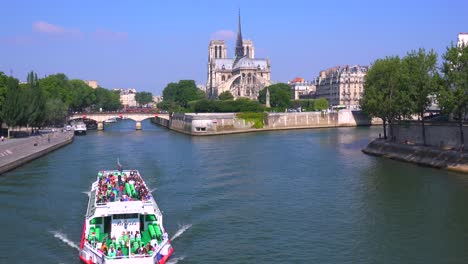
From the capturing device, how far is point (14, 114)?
2456 inches

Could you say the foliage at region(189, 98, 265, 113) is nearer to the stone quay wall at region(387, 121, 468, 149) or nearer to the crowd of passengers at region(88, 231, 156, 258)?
the stone quay wall at region(387, 121, 468, 149)

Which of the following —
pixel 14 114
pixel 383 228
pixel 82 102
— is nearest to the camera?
pixel 383 228

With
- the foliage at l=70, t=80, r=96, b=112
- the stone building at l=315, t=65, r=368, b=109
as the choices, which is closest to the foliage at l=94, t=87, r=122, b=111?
the foliage at l=70, t=80, r=96, b=112

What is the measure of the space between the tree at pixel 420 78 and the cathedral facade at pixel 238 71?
87727 mm

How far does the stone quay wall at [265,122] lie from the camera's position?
290 feet

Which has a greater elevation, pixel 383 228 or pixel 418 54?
pixel 418 54

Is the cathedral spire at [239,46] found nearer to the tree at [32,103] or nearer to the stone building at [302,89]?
the stone building at [302,89]

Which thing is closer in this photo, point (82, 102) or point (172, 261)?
point (172, 261)

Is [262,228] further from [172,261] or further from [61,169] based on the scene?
[61,169]

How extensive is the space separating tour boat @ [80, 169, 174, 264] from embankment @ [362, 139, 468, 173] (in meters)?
23.6

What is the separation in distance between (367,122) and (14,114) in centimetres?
6118

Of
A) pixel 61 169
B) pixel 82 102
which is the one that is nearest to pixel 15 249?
pixel 61 169

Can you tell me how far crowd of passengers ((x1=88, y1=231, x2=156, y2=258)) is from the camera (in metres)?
19.6

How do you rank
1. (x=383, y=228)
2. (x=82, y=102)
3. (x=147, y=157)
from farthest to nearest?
(x=82, y=102), (x=147, y=157), (x=383, y=228)
